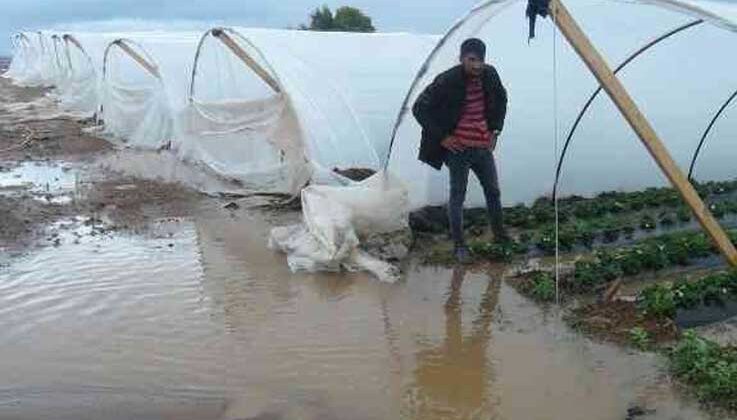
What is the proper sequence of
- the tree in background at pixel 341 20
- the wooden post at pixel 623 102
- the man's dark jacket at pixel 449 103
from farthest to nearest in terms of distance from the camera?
1. the tree in background at pixel 341 20
2. the man's dark jacket at pixel 449 103
3. the wooden post at pixel 623 102

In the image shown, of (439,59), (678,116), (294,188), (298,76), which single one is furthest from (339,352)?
(678,116)

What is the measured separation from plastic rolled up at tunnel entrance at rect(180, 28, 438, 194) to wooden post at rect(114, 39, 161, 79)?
2.71m

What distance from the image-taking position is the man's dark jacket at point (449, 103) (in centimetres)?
735

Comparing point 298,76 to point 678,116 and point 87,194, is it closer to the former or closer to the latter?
point 87,194

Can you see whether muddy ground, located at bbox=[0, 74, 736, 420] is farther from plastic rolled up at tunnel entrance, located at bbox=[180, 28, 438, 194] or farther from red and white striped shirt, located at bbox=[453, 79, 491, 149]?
plastic rolled up at tunnel entrance, located at bbox=[180, 28, 438, 194]

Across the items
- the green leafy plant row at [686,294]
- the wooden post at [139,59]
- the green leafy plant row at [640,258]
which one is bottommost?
the green leafy plant row at [640,258]

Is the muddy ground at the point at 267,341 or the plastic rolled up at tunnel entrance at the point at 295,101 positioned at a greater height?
the plastic rolled up at tunnel entrance at the point at 295,101

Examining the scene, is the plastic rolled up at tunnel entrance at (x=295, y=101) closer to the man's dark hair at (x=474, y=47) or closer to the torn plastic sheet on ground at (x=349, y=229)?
the torn plastic sheet on ground at (x=349, y=229)

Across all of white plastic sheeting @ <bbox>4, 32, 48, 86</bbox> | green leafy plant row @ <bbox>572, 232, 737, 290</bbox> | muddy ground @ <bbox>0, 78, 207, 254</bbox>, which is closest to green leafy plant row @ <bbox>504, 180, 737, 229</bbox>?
green leafy plant row @ <bbox>572, 232, 737, 290</bbox>

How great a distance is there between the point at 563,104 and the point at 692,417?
6.31 metres

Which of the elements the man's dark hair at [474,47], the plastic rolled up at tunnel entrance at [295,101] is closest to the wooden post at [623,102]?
the man's dark hair at [474,47]

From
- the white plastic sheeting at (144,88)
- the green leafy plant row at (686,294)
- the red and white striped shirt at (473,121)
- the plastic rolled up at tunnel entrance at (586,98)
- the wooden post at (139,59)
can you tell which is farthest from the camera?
the wooden post at (139,59)

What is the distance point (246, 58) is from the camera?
11867 mm

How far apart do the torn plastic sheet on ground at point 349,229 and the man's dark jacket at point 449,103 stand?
0.99 m
